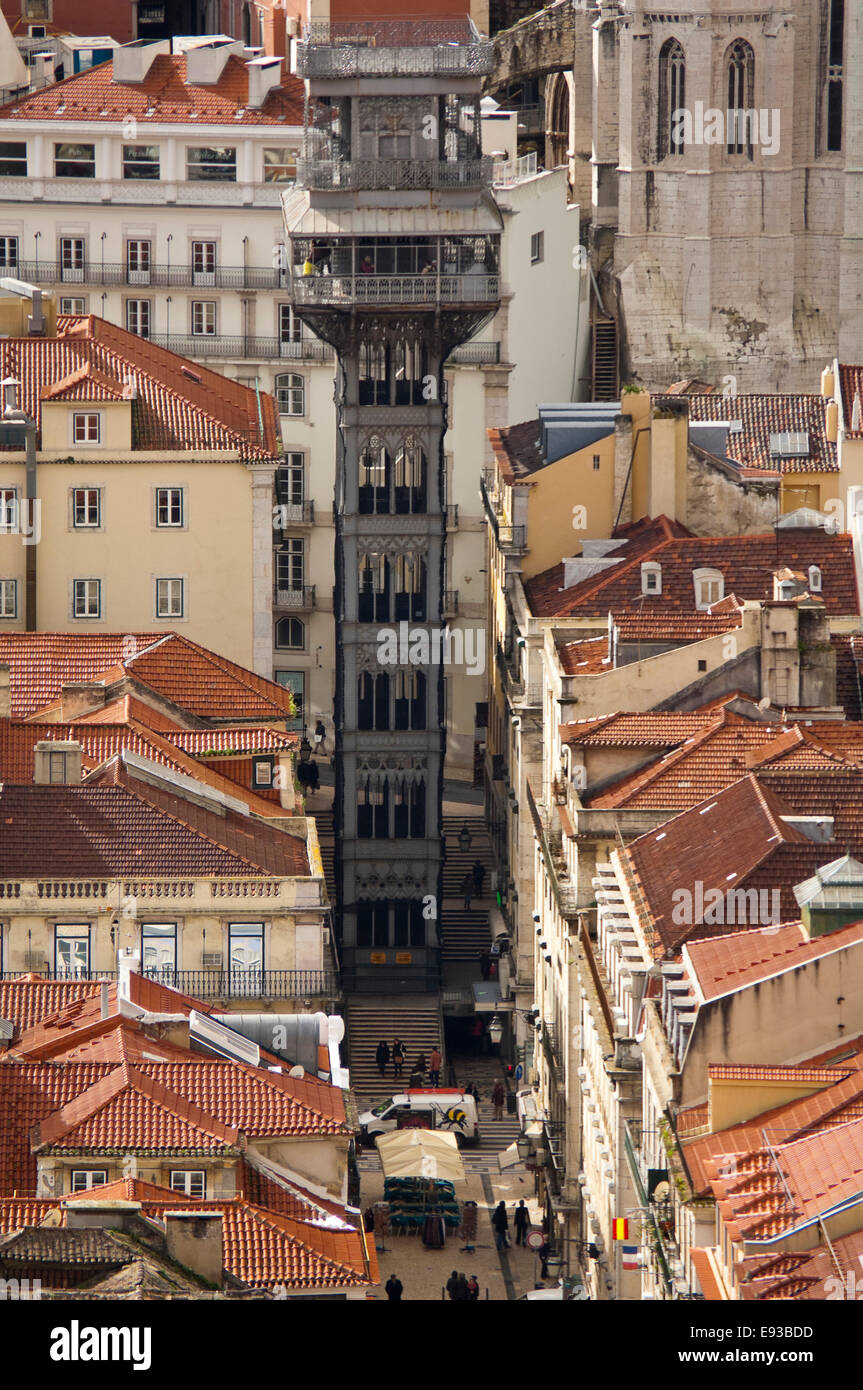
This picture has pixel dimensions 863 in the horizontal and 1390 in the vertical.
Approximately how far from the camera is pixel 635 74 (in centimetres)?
13488

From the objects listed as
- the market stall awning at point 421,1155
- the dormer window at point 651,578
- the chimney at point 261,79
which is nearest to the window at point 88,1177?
the market stall awning at point 421,1155

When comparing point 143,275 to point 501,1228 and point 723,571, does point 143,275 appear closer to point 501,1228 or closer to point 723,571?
point 723,571

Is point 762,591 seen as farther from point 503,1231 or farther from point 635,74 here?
point 635,74

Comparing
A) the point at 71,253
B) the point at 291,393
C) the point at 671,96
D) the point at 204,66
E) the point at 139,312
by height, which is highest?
the point at 671,96

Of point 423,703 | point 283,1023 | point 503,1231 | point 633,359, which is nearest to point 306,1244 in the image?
point 283,1023

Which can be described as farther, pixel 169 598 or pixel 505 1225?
pixel 169 598

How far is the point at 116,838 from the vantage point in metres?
67.6

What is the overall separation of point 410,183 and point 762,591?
17.5m

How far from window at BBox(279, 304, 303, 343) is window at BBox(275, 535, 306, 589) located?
27.1 ft

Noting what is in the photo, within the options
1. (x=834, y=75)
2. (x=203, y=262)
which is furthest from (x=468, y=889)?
(x=834, y=75)

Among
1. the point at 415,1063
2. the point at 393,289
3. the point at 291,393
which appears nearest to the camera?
the point at 415,1063

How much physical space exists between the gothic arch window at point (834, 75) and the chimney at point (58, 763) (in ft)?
254

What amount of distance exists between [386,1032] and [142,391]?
2178cm

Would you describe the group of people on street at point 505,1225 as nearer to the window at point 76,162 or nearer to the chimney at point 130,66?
the window at point 76,162
